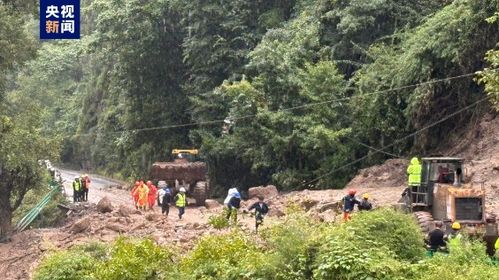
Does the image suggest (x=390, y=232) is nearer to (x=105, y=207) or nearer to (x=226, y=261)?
(x=226, y=261)

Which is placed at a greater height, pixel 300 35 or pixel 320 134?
pixel 300 35

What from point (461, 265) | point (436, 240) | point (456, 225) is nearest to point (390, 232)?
point (436, 240)

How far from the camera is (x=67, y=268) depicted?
18406 millimetres

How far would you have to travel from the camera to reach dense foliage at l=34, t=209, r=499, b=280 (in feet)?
51.3

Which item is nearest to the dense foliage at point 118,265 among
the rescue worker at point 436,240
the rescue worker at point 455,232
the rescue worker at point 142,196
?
the rescue worker at point 436,240

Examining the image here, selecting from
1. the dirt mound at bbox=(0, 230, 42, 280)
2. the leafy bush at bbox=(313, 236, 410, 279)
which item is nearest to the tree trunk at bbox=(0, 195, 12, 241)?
the dirt mound at bbox=(0, 230, 42, 280)

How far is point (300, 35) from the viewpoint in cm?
3741

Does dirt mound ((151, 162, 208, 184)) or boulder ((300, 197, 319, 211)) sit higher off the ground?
dirt mound ((151, 162, 208, 184))

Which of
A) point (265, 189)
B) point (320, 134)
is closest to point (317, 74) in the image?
point (320, 134)

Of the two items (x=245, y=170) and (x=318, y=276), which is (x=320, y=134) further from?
(x=318, y=276)

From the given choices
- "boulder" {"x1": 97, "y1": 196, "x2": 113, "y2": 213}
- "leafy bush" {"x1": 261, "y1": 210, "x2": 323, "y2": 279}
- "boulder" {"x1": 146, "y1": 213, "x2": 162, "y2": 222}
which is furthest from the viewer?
"boulder" {"x1": 97, "y1": 196, "x2": 113, "y2": 213}

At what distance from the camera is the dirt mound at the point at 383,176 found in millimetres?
30492

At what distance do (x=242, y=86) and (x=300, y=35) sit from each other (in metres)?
3.87

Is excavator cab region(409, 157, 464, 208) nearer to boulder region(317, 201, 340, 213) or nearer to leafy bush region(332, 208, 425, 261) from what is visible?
boulder region(317, 201, 340, 213)
